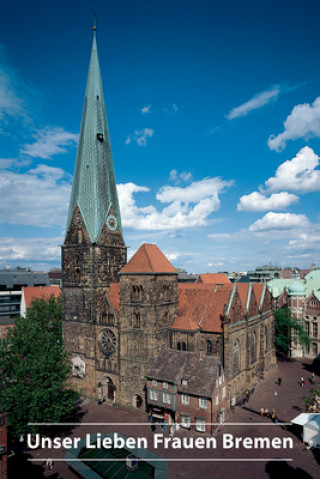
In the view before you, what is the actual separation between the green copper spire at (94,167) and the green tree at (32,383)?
621 inches

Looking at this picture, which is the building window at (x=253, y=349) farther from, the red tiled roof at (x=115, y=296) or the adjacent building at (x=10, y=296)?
the adjacent building at (x=10, y=296)

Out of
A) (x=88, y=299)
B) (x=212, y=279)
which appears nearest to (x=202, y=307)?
(x=88, y=299)

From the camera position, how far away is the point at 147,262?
39812 millimetres

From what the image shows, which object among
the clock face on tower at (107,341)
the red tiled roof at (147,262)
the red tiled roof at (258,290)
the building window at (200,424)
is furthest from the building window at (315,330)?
A: the clock face on tower at (107,341)

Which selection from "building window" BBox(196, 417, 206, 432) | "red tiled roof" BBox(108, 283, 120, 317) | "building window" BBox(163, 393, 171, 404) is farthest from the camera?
"red tiled roof" BBox(108, 283, 120, 317)

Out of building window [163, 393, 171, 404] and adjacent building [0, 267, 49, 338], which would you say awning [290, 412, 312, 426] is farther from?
adjacent building [0, 267, 49, 338]

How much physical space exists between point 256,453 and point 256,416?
316 inches

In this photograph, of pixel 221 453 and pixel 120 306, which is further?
pixel 120 306

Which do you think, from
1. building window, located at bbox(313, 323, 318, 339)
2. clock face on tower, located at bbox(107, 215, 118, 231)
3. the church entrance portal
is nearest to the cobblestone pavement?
the church entrance portal

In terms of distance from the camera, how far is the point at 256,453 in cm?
3000

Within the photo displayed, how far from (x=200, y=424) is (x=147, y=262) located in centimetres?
1870

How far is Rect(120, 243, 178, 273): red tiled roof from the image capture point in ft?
130

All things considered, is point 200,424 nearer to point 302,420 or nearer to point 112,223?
point 302,420

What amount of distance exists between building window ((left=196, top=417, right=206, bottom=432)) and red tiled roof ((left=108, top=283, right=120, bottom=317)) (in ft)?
50.9
